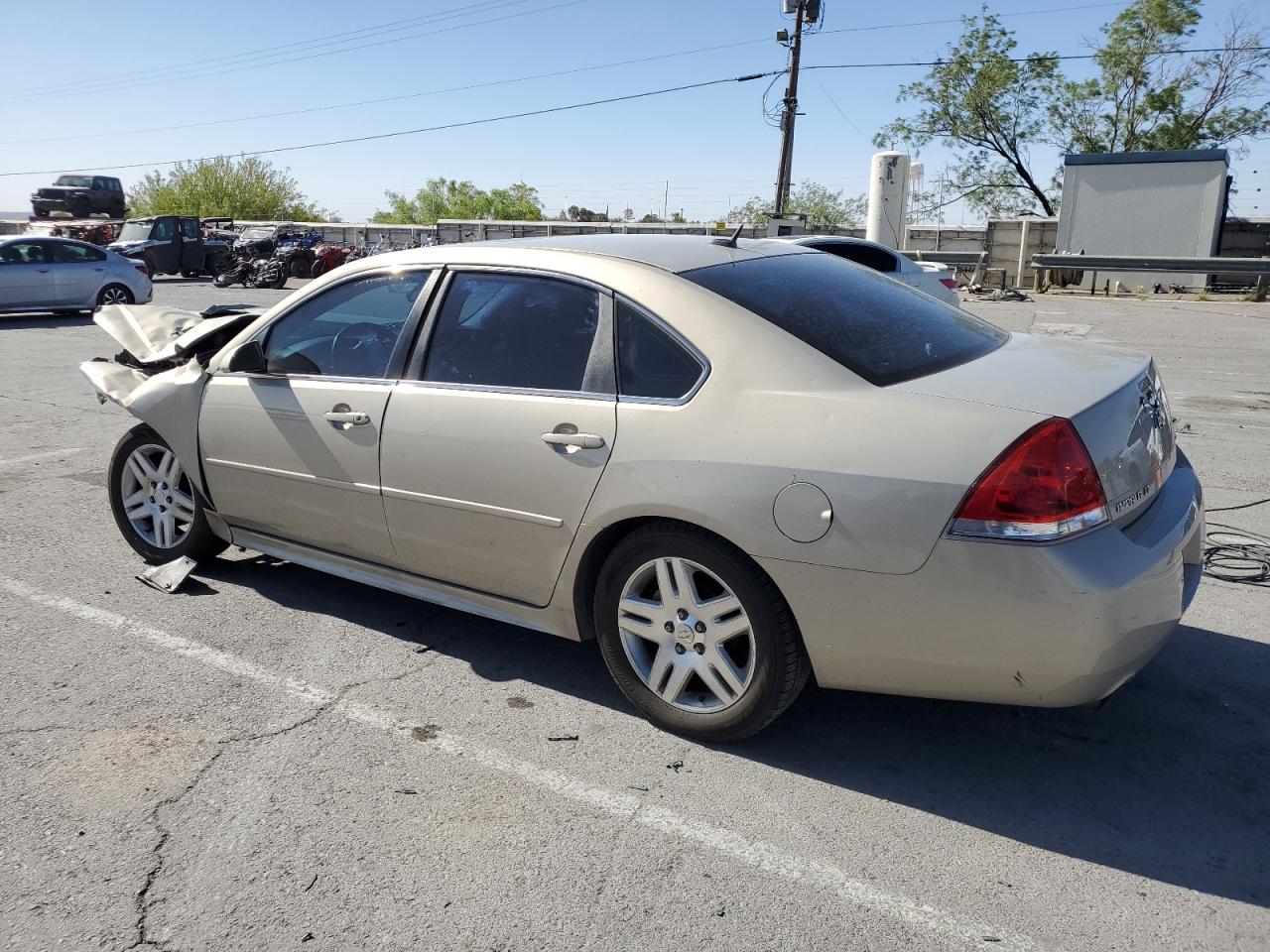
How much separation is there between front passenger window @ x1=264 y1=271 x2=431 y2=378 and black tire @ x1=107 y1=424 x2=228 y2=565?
0.89 meters

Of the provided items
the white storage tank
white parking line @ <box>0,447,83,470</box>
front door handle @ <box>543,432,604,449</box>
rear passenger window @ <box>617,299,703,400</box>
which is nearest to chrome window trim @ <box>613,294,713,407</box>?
rear passenger window @ <box>617,299,703,400</box>

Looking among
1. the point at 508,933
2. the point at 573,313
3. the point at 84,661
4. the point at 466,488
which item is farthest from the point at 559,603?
the point at 84,661

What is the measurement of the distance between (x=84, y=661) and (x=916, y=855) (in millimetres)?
3174

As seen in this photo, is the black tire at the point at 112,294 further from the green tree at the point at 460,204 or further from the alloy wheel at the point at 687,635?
the green tree at the point at 460,204

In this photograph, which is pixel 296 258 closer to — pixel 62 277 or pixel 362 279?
pixel 62 277

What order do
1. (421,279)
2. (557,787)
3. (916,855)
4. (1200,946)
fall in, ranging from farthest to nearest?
1. (421,279)
2. (557,787)
3. (916,855)
4. (1200,946)

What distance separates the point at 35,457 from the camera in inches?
295

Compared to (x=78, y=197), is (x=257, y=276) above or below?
below

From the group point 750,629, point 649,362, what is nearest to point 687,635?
point 750,629

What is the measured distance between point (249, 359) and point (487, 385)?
4.16 feet

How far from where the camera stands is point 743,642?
323cm

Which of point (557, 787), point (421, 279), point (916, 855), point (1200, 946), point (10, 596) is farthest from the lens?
point (10, 596)

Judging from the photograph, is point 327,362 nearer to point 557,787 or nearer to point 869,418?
point 557,787

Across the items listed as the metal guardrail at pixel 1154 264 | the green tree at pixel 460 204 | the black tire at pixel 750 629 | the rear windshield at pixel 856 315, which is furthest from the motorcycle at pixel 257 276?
the green tree at pixel 460 204
